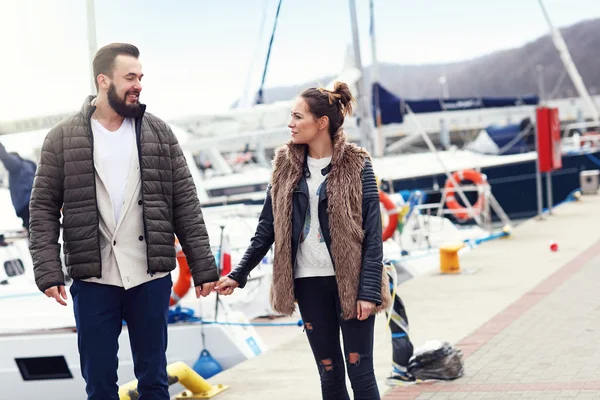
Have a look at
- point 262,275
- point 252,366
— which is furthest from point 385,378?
point 262,275

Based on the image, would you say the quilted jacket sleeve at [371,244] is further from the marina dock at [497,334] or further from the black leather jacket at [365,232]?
the marina dock at [497,334]

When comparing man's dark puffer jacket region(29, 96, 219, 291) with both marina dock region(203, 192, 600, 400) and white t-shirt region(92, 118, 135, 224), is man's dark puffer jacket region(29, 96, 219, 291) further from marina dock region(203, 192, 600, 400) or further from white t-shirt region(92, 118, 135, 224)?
marina dock region(203, 192, 600, 400)

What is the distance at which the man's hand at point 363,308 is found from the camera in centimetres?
435

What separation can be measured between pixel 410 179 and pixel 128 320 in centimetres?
2451

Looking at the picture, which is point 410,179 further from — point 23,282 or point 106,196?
point 106,196

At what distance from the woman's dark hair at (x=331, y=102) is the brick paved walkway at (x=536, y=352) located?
234 centimetres

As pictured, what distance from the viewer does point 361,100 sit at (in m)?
15.1

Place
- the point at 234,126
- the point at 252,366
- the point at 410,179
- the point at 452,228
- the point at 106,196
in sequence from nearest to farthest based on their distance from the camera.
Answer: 1. the point at 106,196
2. the point at 252,366
3. the point at 234,126
4. the point at 452,228
5. the point at 410,179

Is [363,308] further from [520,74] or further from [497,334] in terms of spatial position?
[520,74]

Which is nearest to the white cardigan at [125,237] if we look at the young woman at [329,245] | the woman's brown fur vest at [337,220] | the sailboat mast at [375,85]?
the young woman at [329,245]

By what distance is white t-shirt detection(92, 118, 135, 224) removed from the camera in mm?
4352

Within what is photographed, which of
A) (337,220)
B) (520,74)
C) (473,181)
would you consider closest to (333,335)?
(337,220)

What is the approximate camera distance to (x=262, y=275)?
12281 mm

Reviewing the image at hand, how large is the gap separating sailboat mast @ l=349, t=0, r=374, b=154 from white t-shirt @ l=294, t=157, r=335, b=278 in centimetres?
1004
